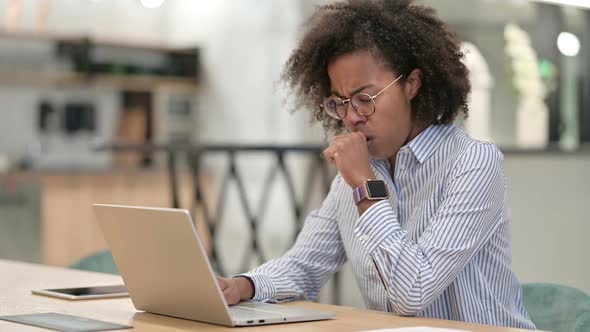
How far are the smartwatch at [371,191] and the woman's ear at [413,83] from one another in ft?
0.88

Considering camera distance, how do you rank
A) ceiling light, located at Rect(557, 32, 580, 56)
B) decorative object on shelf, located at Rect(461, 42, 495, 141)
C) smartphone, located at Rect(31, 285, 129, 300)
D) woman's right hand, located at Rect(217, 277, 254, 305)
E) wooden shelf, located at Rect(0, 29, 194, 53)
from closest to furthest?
woman's right hand, located at Rect(217, 277, 254, 305) < smartphone, located at Rect(31, 285, 129, 300) < ceiling light, located at Rect(557, 32, 580, 56) < decorative object on shelf, located at Rect(461, 42, 495, 141) < wooden shelf, located at Rect(0, 29, 194, 53)

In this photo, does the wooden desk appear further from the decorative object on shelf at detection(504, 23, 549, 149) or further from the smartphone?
the decorative object on shelf at detection(504, 23, 549, 149)

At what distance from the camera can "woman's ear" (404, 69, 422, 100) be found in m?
2.11

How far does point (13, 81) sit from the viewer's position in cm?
748

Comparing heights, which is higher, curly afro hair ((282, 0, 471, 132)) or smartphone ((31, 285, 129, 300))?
curly afro hair ((282, 0, 471, 132))

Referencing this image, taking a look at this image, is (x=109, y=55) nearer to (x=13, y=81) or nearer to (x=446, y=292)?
(x=13, y=81)

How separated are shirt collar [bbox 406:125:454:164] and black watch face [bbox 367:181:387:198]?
0.15 meters

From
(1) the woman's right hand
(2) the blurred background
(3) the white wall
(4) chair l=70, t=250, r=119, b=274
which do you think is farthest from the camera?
(2) the blurred background

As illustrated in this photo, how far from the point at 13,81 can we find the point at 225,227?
2046mm

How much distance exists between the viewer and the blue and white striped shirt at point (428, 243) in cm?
183

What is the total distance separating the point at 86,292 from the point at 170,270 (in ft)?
1.62

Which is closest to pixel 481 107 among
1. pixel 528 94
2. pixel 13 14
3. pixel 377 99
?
pixel 528 94

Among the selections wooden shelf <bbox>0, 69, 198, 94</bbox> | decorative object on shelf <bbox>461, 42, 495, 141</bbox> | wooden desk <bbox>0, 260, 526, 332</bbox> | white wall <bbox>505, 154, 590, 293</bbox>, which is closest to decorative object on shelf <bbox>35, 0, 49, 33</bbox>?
wooden shelf <bbox>0, 69, 198, 94</bbox>

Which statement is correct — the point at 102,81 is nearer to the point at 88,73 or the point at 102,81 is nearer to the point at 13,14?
the point at 88,73
